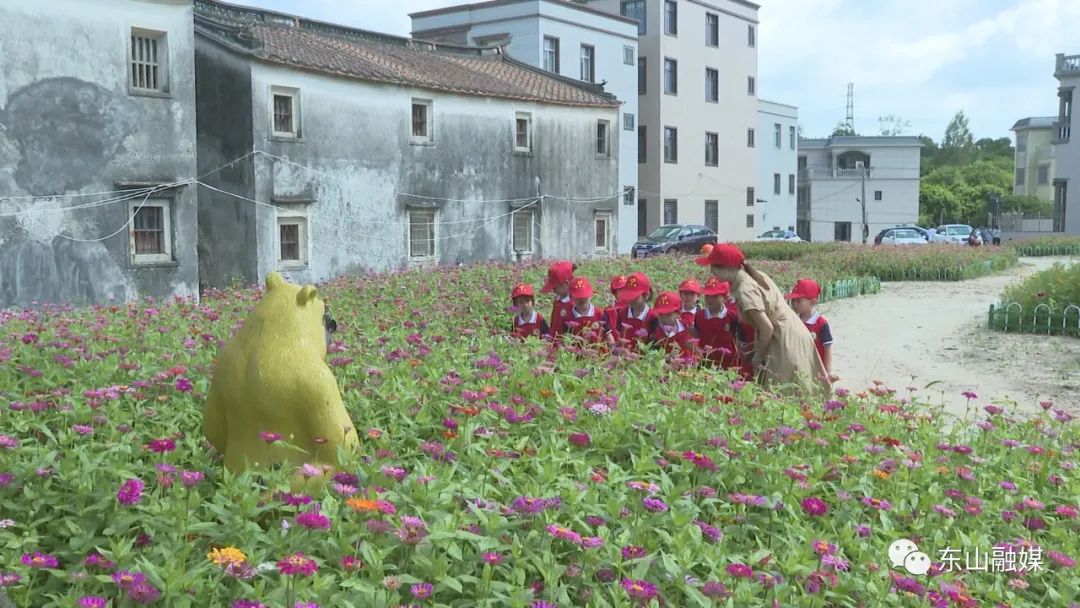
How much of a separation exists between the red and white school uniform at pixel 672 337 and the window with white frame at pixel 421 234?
17.9 metres

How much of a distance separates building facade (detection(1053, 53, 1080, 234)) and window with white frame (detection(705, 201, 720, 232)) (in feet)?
66.0

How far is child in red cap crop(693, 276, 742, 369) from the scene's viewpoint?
7.55 m

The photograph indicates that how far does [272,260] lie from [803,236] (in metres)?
53.4

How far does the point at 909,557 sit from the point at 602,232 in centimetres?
2860

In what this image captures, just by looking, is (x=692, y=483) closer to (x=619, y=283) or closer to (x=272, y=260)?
(x=619, y=283)

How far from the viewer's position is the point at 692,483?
4555 millimetres

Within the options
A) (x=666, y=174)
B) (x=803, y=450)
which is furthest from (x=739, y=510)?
(x=666, y=174)

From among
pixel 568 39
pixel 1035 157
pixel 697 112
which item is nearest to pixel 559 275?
pixel 568 39

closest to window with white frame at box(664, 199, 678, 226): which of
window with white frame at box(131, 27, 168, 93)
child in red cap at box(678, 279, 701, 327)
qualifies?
window with white frame at box(131, 27, 168, 93)

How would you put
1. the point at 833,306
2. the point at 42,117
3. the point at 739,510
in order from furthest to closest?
the point at 833,306
the point at 42,117
the point at 739,510

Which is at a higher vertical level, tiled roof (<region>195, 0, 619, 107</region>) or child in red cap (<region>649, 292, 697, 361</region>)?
tiled roof (<region>195, 0, 619, 107</region>)

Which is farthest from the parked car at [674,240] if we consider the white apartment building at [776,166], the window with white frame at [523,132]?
the white apartment building at [776,166]

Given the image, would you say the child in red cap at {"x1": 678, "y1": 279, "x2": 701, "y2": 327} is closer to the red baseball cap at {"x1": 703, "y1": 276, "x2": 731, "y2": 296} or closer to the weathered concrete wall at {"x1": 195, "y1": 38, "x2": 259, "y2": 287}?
the red baseball cap at {"x1": 703, "y1": 276, "x2": 731, "y2": 296}

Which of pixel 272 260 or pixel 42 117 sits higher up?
pixel 42 117
